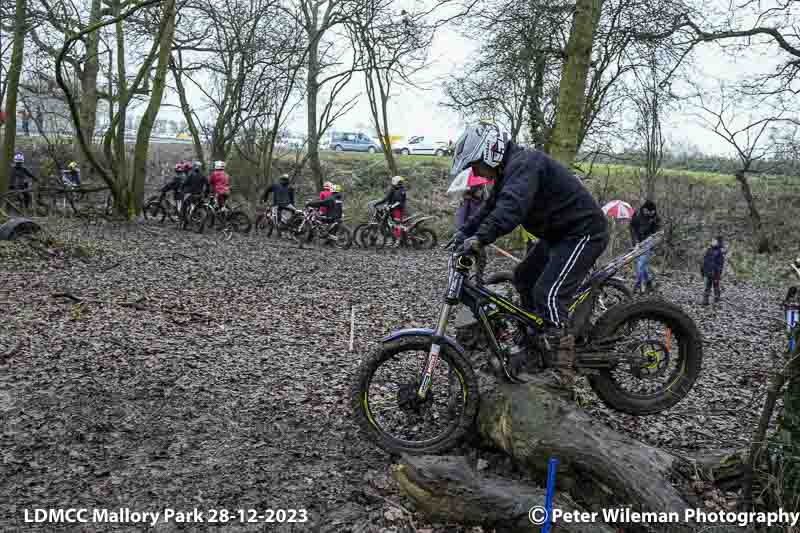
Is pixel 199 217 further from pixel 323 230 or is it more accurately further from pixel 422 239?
pixel 422 239

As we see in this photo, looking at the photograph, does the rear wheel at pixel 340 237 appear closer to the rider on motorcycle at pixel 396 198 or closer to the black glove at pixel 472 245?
the rider on motorcycle at pixel 396 198

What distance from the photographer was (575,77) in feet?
32.3

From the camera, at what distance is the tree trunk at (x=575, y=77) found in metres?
9.72

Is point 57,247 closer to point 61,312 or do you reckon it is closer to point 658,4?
point 61,312

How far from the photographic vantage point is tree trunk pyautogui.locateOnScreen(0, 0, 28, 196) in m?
12.7

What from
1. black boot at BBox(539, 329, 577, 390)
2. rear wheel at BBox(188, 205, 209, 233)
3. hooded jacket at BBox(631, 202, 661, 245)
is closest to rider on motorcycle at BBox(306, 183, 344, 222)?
rear wheel at BBox(188, 205, 209, 233)

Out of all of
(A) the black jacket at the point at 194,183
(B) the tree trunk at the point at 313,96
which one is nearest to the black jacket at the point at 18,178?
(A) the black jacket at the point at 194,183

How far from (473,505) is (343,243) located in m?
15.0

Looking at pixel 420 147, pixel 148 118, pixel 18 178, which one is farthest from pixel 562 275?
pixel 420 147

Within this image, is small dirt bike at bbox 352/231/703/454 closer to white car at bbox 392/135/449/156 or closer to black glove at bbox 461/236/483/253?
black glove at bbox 461/236/483/253

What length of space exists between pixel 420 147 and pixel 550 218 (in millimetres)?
38384

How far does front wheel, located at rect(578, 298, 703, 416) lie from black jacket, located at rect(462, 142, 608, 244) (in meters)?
0.66

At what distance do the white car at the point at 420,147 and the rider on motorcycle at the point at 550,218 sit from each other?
37.1 m

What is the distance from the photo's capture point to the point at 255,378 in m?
5.62
